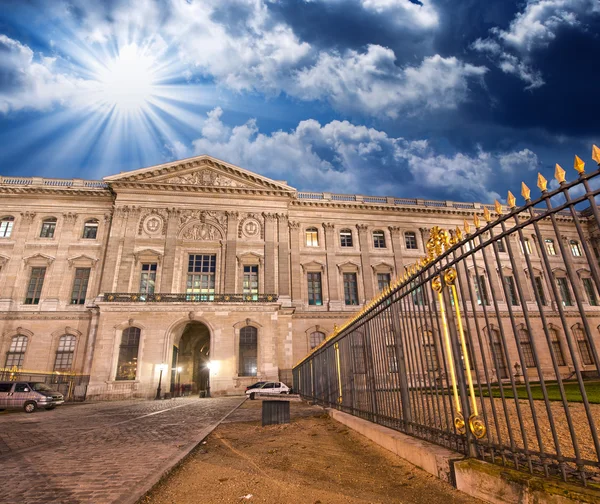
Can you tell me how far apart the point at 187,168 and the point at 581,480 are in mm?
30910

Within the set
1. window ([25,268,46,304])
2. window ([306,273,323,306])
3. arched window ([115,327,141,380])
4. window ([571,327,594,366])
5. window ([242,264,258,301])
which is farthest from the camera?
window ([571,327,594,366])

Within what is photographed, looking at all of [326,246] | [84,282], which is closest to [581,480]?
[326,246]

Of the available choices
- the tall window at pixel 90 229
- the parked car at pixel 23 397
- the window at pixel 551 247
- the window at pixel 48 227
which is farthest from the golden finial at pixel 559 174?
the window at pixel 551 247

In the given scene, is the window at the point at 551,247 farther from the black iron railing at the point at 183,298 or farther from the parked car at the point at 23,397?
the parked car at the point at 23,397

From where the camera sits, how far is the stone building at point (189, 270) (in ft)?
78.4

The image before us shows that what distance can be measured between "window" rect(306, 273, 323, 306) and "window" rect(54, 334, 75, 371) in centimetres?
1838

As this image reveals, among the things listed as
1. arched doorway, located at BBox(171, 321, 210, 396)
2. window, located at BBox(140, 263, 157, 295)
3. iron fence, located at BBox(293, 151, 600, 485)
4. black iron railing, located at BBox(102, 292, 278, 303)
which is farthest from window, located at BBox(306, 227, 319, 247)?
iron fence, located at BBox(293, 151, 600, 485)

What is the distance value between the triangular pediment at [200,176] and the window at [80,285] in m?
7.55

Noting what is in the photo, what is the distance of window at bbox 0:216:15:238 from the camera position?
28.7 meters

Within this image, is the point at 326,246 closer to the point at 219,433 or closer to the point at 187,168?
the point at 187,168

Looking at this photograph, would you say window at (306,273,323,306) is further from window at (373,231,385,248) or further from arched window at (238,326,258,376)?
arched window at (238,326,258,376)

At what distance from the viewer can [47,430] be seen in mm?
9133

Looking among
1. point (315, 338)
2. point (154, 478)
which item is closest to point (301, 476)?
point (154, 478)

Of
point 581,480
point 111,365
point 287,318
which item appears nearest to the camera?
point 581,480
